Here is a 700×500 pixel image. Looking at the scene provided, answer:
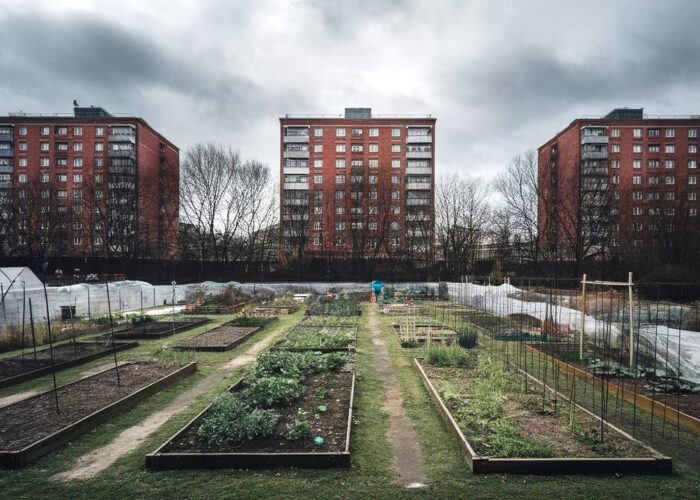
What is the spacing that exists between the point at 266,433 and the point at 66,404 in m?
3.80

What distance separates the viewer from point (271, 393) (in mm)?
6285

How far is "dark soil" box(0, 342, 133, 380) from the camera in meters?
8.73

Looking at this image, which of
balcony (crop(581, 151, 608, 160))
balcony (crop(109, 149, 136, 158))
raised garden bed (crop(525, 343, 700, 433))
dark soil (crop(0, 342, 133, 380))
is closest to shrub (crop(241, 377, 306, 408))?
raised garden bed (crop(525, 343, 700, 433))

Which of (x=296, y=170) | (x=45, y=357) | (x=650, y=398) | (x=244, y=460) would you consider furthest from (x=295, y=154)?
(x=244, y=460)

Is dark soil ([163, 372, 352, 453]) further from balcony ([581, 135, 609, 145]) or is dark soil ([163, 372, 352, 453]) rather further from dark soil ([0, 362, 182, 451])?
balcony ([581, 135, 609, 145])

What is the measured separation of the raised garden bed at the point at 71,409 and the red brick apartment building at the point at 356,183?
1183 inches

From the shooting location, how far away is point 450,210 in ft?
127

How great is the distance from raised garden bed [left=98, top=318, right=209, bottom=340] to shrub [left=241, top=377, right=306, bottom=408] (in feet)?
Answer: 28.3

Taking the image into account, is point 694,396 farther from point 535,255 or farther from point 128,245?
point 128,245

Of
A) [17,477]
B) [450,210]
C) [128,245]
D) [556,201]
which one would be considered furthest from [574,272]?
[128,245]

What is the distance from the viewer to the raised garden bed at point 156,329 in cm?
1346

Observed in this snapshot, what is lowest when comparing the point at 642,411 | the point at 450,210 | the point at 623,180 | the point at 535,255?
the point at 642,411

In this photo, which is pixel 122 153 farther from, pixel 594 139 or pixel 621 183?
pixel 621 183

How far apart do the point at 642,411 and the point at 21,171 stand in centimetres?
6378
